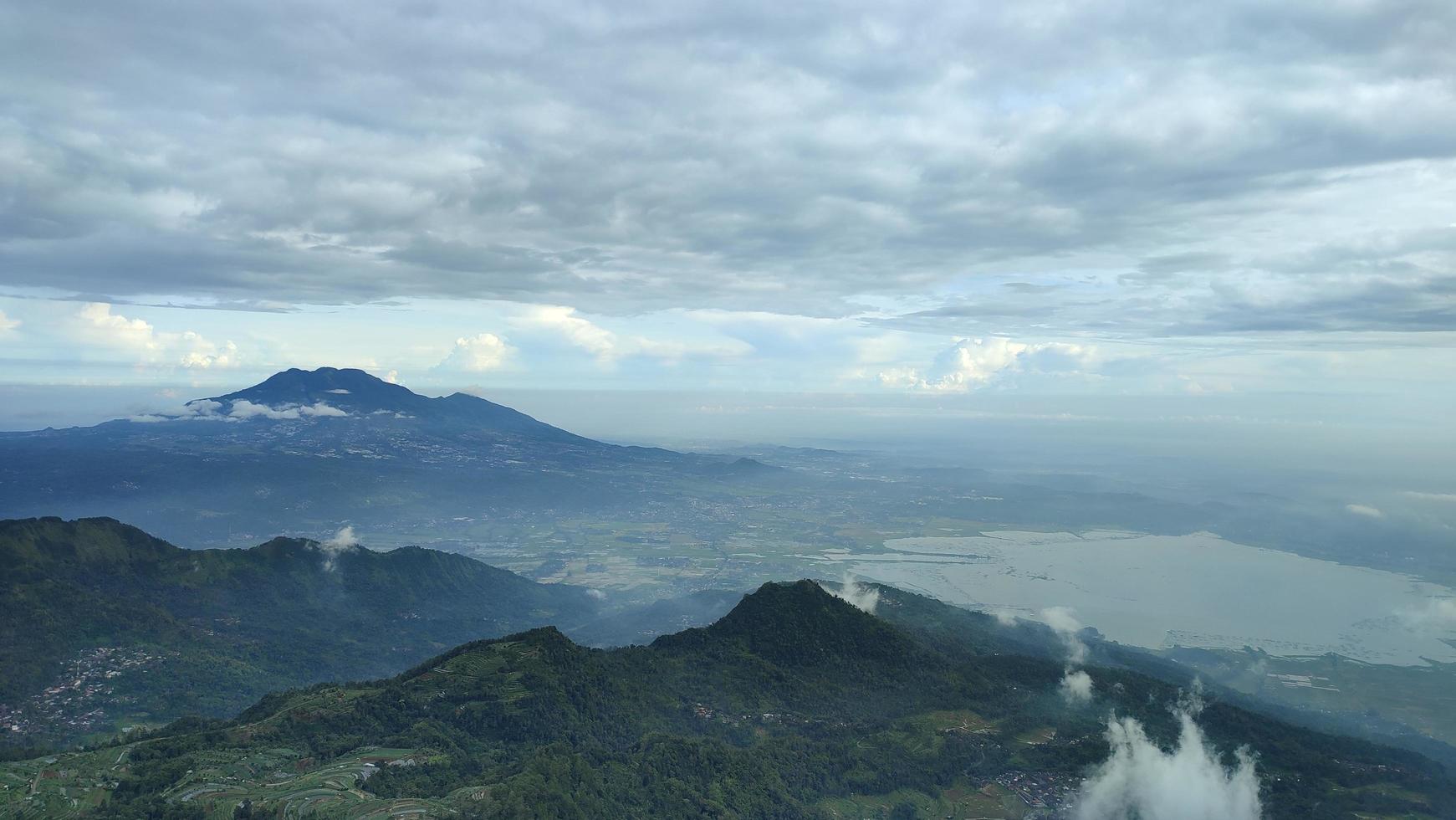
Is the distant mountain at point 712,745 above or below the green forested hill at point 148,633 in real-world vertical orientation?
above

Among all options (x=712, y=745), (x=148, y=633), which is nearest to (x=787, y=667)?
(x=712, y=745)

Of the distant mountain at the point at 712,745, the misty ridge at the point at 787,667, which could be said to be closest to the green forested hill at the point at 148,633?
the misty ridge at the point at 787,667

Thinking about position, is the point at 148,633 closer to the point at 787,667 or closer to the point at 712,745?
the point at 712,745

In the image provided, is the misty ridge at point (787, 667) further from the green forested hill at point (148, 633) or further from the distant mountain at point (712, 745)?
the distant mountain at point (712, 745)

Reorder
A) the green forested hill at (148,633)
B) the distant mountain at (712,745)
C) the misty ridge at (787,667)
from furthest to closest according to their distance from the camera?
the green forested hill at (148,633) → the misty ridge at (787,667) → the distant mountain at (712,745)

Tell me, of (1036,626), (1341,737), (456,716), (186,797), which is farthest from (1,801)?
(1036,626)

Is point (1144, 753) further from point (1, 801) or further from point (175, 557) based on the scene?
point (175, 557)
